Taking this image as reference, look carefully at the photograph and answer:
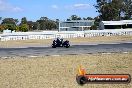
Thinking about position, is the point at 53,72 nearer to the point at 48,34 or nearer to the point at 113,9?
the point at 48,34

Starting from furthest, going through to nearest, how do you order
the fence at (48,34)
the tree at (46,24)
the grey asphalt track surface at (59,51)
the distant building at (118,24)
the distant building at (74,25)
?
the tree at (46,24)
the distant building at (74,25)
the distant building at (118,24)
the fence at (48,34)
the grey asphalt track surface at (59,51)

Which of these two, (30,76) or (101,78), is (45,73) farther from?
(101,78)

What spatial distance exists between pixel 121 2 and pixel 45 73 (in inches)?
4249

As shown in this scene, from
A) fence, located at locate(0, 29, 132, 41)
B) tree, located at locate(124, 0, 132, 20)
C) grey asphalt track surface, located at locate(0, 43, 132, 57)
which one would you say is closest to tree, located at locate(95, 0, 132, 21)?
tree, located at locate(124, 0, 132, 20)

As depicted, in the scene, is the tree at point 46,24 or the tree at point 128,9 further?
the tree at point 46,24

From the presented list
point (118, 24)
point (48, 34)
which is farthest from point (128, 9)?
point (48, 34)

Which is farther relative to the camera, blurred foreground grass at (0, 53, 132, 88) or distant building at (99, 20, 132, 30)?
distant building at (99, 20, 132, 30)

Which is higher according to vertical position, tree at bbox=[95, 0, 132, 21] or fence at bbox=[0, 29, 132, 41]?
tree at bbox=[95, 0, 132, 21]

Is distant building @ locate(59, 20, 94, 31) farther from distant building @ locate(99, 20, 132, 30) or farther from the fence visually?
the fence

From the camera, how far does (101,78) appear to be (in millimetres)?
6992

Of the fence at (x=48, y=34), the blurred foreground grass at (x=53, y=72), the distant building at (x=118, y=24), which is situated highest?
the distant building at (x=118, y=24)

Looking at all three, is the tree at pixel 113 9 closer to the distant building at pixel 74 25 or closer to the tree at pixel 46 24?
the distant building at pixel 74 25

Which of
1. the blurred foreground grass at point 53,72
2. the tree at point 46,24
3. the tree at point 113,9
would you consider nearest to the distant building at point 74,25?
the tree at point 113,9

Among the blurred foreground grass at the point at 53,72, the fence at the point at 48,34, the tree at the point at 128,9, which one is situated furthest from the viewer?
the tree at the point at 128,9
